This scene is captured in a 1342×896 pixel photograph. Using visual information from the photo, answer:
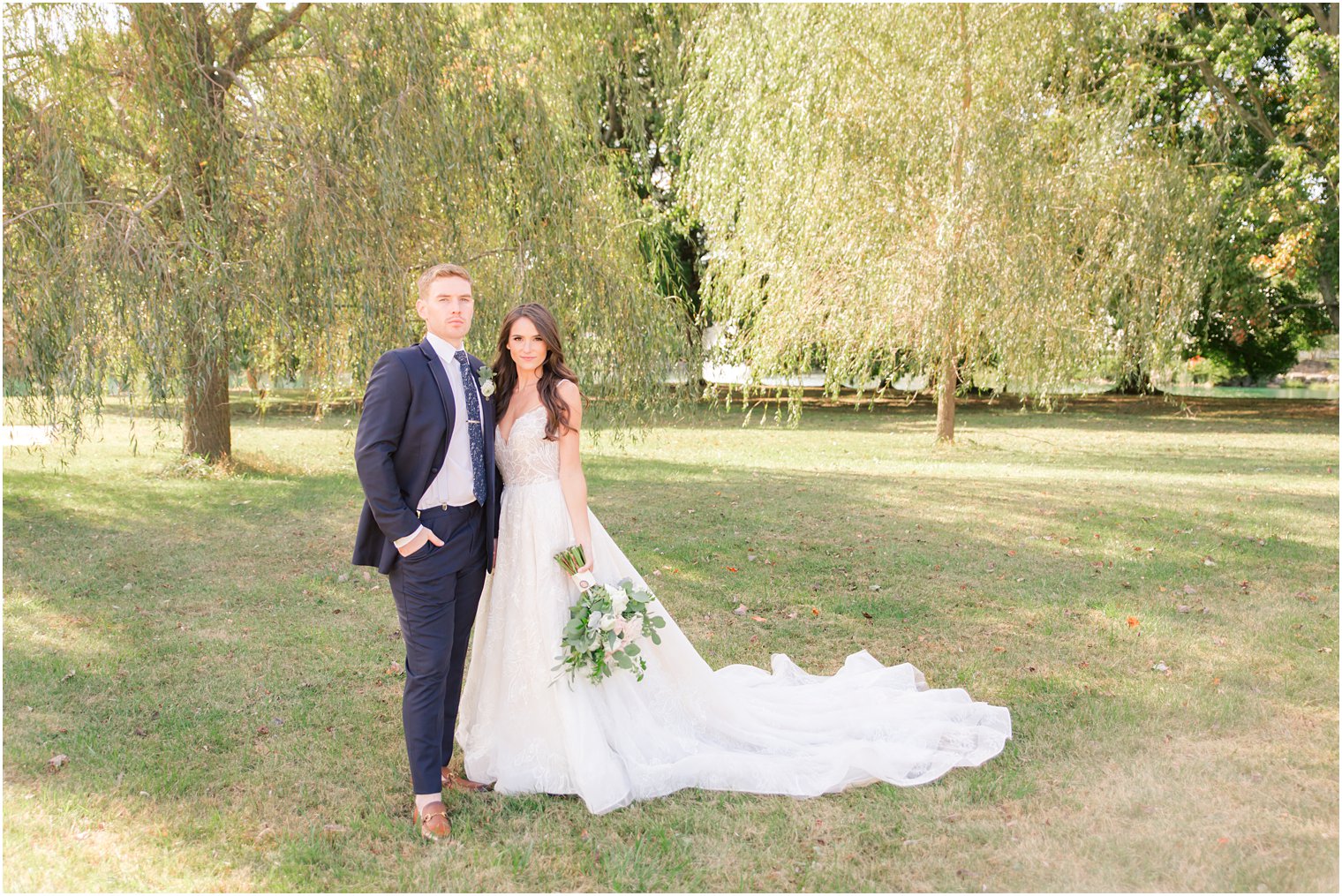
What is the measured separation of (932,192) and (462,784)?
1037 centimetres

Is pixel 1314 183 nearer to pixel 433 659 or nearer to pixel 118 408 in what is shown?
pixel 433 659

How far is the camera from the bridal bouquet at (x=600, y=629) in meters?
3.43

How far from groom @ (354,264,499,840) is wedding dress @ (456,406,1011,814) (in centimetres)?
20

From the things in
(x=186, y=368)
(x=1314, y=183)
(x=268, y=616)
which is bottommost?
(x=268, y=616)

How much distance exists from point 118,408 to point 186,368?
16232mm

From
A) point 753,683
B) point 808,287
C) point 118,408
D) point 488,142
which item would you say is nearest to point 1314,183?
point 808,287

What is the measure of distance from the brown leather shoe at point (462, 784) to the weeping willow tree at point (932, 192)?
9553 millimetres

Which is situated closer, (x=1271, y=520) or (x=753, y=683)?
(x=753, y=683)

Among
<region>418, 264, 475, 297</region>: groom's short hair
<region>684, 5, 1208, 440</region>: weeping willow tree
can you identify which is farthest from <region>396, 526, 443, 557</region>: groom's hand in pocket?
<region>684, 5, 1208, 440</region>: weeping willow tree

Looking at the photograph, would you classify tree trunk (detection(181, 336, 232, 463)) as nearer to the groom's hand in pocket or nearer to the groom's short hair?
the groom's short hair

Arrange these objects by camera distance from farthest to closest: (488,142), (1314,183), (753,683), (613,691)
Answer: (1314,183)
(488,142)
(753,683)
(613,691)

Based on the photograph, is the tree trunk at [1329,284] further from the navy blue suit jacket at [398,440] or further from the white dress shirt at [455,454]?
the navy blue suit jacket at [398,440]

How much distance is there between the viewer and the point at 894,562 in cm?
693

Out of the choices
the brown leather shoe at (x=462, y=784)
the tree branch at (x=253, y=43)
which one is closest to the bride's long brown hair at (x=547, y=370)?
the brown leather shoe at (x=462, y=784)
